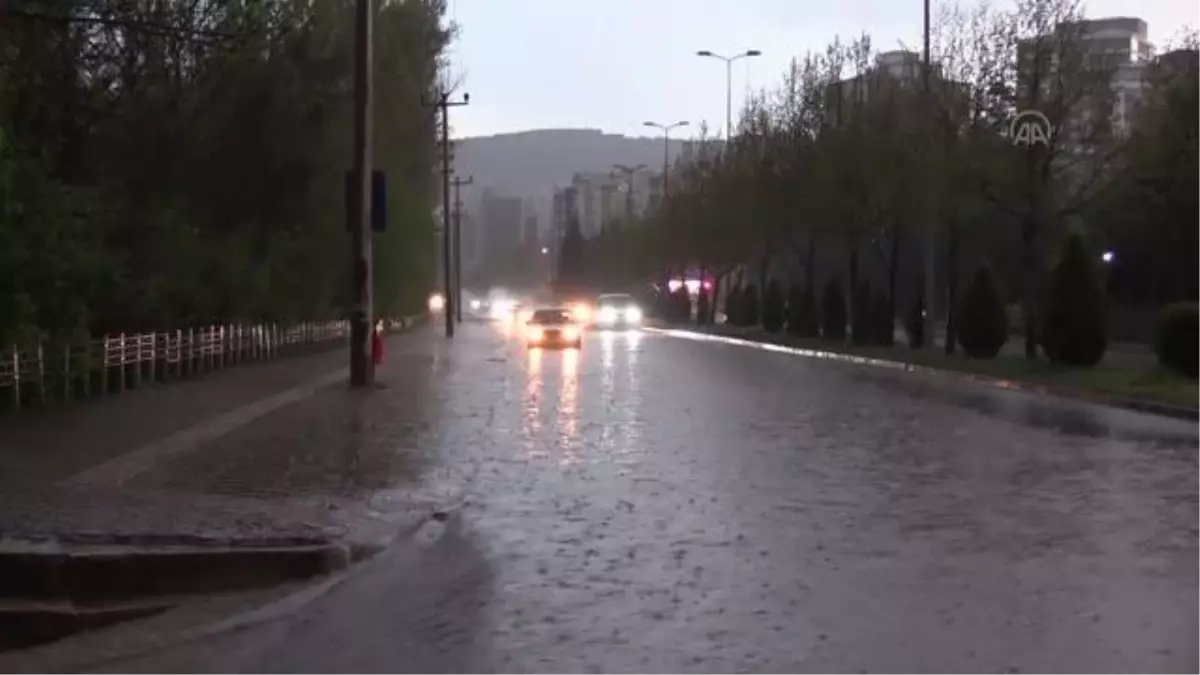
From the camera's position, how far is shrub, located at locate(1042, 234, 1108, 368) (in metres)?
35.5

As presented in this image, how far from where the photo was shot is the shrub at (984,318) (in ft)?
135


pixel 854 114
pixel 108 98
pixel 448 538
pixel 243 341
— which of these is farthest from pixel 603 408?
pixel 854 114

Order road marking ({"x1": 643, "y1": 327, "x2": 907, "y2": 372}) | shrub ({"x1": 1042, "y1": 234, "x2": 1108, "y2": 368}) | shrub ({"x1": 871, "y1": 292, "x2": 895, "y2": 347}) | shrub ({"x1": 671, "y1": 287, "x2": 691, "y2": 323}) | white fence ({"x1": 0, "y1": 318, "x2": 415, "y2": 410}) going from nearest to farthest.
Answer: white fence ({"x1": 0, "y1": 318, "x2": 415, "y2": 410}) < shrub ({"x1": 1042, "y1": 234, "x2": 1108, "y2": 368}) < road marking ({"x1": 643, "y1": 327, "x2": 907, "y2": 372}) < shrub ({"x1": 871, "y1": 292, "x2": 895, "y2": 347}) < shrub ({"x1": 671, "y1": 287, "x2": 691, "y2": 323})

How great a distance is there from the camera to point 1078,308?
35656 mm

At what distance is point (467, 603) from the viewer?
10477 mm

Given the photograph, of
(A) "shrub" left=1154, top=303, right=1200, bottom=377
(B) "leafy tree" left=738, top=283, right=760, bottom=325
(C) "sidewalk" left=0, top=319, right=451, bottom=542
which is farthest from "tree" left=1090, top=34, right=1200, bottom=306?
(B) "leafy tree" left=738, top=283, right=760, bottom=325

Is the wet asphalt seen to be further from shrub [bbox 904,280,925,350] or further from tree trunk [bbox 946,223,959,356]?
shrub [bbox 904,280,925,350]

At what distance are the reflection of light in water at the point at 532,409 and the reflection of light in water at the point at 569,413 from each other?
344 millimetres

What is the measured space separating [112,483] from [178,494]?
1474 mm

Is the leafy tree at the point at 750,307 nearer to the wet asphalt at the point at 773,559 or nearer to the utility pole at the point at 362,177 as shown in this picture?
the utility pole at the point at 362,177

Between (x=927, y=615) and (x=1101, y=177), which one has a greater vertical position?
(x=1101, y=177)

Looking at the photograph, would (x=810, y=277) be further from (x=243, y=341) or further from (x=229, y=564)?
(x=229, y=564)

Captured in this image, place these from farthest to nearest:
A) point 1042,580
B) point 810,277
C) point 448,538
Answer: point 810,277
point 448,538
point 1042,580

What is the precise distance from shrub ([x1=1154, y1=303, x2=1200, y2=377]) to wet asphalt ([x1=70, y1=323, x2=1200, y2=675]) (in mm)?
7394
